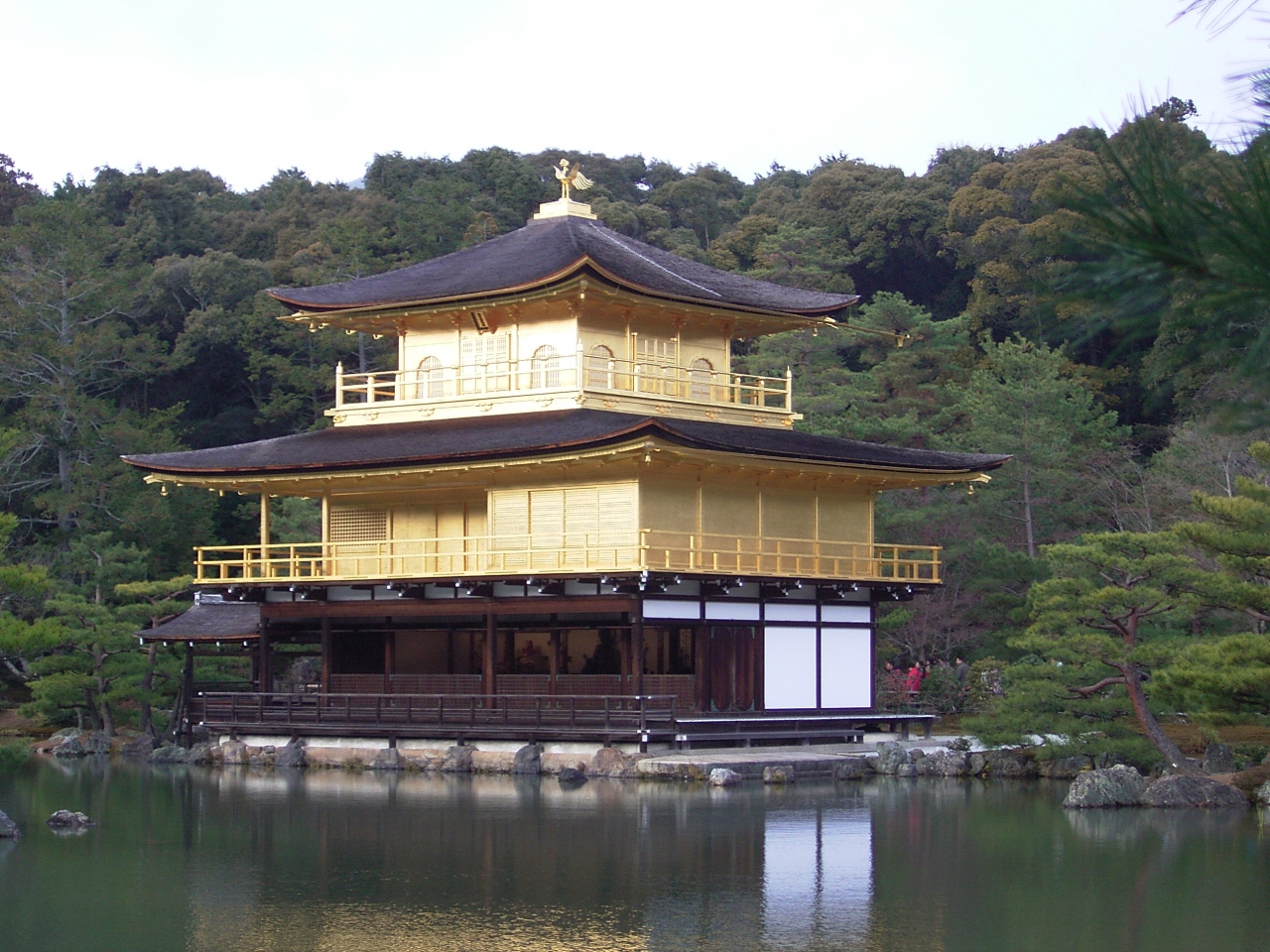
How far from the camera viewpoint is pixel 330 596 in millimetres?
32062

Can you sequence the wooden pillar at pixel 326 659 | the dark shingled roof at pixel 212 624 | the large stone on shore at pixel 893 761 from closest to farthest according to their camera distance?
the large stone on shore at pixel 893 761 < the wooden pillar at pixel 326 659 < the dark shingled roof at pixel 212 624

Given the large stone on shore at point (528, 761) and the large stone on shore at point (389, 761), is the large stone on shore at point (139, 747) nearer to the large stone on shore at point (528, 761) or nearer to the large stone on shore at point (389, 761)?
the large stone on shore at point (389, 761)

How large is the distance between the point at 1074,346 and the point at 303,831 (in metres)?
15.7

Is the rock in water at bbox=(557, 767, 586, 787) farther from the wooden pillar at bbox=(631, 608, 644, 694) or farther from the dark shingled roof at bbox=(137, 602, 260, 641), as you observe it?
the dark shingled roof at bbox=(137, 602, 260, 641)

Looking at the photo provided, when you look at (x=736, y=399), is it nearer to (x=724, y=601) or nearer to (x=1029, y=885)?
(x=724, y=601)

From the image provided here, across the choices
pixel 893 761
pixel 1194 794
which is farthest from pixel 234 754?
pixel 1194 794

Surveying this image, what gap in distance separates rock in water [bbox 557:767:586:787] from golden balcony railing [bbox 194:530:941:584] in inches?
128

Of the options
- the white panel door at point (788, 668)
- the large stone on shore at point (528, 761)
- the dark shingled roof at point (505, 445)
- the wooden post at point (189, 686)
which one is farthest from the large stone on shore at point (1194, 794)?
the wooden post at point (189, 686)

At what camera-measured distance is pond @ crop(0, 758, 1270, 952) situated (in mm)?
13336

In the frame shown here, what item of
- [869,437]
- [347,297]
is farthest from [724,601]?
[869,437]

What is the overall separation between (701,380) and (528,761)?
9.17 meters

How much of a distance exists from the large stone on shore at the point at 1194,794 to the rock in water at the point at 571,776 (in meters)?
8.62

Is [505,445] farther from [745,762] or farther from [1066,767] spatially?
[1066,767]

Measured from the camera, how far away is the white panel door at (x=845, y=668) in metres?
31.0
